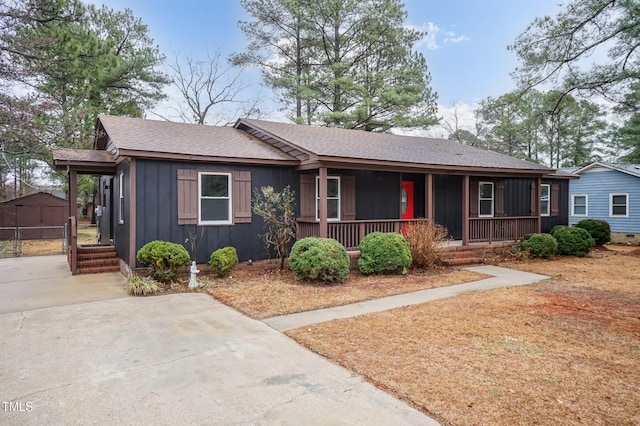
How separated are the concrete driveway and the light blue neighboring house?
1847 cm

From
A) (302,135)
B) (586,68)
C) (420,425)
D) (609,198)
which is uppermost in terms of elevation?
(586,68)

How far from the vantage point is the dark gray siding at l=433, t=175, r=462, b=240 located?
1287 cm

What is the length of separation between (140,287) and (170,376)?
391 centimetres

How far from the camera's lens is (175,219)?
8594 mm

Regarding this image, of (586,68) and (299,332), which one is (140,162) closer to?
(299,332)

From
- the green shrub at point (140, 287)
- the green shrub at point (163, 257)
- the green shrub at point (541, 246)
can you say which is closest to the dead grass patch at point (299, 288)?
the green shrub at point (163, 257)

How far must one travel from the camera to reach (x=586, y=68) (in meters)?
9.10

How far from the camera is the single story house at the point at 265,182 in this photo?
8469 millimetres

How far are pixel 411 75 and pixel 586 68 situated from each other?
12581mm

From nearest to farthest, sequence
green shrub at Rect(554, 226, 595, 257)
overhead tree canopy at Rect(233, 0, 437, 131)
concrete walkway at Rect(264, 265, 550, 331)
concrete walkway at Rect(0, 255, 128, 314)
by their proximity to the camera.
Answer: concrete walkway at Rect(264, 265, 550, 331) < concrete walkway at Rect(0, 255, 128, 314) < green shrub at Rect(554, 226, 595, 257) < overhead tree canopy at Rect(233, 0, 437, 131)

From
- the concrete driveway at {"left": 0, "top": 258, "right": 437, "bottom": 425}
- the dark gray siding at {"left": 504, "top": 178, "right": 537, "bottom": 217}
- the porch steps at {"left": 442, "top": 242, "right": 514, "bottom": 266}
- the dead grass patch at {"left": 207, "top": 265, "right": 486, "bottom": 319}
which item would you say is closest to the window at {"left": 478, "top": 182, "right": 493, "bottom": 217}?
the dark gray siding at {"left": 504, "top": 178, "right": 537, "bottom": 217}

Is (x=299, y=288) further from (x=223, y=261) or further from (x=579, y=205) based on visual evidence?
(x=579, y=205)

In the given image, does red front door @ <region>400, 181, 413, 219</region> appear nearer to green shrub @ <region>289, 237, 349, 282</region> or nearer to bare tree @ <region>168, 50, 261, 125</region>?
green shrub @ <region>289, 237, 349, 282</region>

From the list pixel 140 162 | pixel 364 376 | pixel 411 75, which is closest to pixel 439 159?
pixel 140 162
